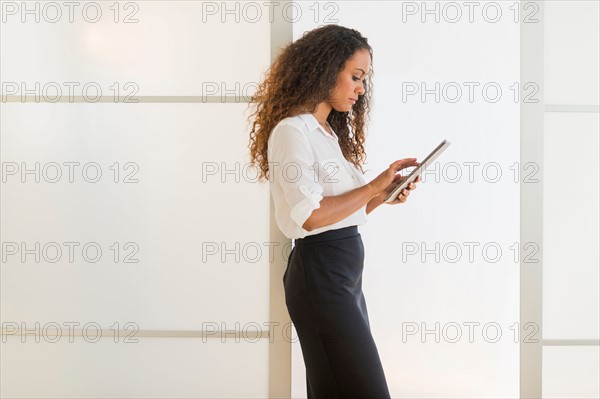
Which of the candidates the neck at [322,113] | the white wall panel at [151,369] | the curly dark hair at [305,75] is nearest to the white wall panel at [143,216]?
the white wall panel at [151,369]

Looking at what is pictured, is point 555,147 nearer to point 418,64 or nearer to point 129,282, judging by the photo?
point 418,64

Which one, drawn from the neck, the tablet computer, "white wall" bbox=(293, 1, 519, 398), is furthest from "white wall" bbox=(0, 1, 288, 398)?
the tablet computer

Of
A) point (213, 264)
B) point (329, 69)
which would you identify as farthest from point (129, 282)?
point (329, 69)

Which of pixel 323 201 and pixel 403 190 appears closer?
pixel 323 201

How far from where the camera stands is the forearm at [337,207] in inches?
73.6

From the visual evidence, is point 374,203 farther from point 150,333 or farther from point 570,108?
point 150,333

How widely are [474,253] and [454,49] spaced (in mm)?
822

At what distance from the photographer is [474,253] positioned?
2574 millimetres

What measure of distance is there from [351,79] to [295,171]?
43 centimetres

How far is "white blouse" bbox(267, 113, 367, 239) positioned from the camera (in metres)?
1.86

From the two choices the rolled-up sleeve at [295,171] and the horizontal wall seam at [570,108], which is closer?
the rolled-up sleeve at [295,171]

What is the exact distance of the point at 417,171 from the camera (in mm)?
2039

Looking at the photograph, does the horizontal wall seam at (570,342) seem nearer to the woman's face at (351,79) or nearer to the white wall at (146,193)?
the white wall at (146,193)

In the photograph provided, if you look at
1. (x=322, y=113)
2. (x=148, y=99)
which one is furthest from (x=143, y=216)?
(x=322, y=113)
